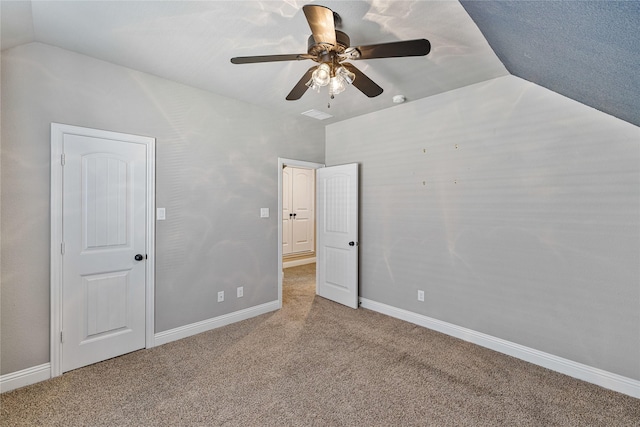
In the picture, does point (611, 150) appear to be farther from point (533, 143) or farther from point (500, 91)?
point (500, 91)

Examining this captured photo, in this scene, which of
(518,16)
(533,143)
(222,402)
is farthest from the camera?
(533,143)

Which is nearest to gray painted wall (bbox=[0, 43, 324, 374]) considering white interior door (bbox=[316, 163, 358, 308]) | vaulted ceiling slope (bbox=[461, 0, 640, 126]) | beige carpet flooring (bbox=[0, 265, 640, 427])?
beige carpet flooring (bbox=[0, 265, 640, 427])

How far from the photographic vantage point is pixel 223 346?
2.90m

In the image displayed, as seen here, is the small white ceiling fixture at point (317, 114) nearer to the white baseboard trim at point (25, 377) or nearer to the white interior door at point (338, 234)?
the white interior door at point (338, 234)

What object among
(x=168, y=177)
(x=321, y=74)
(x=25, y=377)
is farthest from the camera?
(x=168, y=177)

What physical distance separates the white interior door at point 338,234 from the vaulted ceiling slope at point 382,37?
1.53 metres

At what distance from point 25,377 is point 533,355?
13.6 feet

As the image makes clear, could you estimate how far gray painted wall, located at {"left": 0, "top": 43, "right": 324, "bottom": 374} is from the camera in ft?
7.19

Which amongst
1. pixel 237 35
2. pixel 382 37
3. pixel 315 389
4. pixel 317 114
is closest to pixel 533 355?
pixel 315 389

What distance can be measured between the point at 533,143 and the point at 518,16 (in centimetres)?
160

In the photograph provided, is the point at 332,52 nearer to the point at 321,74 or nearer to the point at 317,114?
the point at 321,74

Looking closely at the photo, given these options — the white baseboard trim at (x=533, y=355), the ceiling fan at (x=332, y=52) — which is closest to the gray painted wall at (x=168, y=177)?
the ceiling fan at (x=332, y=52)

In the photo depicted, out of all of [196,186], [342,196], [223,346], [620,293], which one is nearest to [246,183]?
[196,186]

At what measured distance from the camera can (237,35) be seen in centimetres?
213
